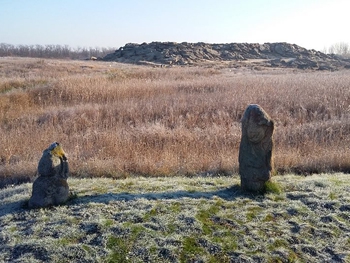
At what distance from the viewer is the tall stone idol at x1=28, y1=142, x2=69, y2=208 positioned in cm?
412

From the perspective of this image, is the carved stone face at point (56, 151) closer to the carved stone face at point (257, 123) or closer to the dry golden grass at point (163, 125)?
the dry golden grass at point (163, 125)

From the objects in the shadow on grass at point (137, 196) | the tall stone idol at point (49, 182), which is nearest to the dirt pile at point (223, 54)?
the shadow on grass at point (137, 196)

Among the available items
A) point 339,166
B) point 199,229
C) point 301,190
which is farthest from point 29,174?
point 339,166

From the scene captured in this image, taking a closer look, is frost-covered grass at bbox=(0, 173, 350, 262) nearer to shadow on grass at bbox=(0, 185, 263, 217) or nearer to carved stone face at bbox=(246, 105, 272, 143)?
shadow on grass at bbox=(0, 185, 263, 217)

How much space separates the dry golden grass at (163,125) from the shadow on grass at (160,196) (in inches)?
53.8

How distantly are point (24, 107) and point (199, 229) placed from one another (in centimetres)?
1043

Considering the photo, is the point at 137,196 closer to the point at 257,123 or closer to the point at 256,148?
the point at 256,148

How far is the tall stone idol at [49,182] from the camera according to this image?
4121mm

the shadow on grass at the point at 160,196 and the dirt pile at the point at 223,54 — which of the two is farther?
the dirt pile at the point at 223,54

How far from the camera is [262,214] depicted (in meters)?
4.00

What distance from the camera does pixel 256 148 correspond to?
4484mm

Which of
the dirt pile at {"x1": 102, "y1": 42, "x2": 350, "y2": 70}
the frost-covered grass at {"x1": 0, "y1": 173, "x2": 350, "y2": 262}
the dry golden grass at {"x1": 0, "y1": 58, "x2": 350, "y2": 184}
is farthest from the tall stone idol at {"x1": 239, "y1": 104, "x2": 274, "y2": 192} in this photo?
the dirt pile at {"x1": 102, "y1": 42, "x2": 350, "y2": 70}

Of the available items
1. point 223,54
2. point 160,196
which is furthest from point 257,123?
point 223,54

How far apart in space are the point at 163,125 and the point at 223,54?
142 ft
